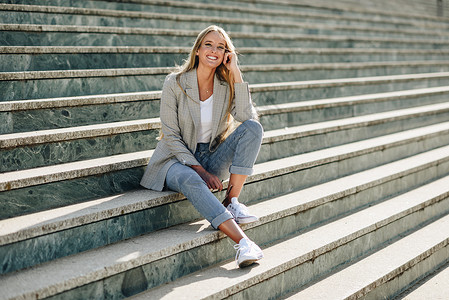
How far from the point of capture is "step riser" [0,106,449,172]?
9.37ft

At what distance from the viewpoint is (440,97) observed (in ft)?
20.4

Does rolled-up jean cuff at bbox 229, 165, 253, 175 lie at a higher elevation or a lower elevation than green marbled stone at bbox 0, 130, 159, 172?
lower

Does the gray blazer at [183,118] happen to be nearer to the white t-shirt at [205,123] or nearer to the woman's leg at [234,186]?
the white t-shirt at [205,123]

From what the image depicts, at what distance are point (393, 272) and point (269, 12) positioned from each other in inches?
171

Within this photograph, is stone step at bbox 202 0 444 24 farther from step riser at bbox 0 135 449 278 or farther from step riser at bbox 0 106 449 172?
step riser at bbox 0 135 449 278

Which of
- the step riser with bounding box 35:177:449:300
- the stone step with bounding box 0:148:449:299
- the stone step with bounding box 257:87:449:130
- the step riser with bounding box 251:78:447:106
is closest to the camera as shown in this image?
the stone step with bounding box 0:148:449:299

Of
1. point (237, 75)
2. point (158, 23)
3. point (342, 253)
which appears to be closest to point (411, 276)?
point (342, 253)

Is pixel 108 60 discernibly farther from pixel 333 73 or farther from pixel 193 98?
pixel 333 73

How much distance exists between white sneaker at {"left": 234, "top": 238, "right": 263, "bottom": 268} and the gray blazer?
1.92 feet

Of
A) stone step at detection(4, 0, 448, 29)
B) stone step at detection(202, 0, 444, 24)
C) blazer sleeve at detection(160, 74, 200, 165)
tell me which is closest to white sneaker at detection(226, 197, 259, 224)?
blazer sleeve at detection(160, 74, 200, 165)

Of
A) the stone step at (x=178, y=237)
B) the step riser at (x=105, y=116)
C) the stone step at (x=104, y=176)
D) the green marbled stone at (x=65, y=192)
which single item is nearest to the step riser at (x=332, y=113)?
the step riser at (x=105, y=116)

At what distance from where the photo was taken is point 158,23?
199 inches

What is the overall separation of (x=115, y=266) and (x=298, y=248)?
117 centimetres

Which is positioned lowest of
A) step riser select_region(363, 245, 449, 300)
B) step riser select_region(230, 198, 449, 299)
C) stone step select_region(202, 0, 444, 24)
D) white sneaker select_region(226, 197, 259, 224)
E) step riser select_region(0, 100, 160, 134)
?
step riser select_region(363, 245, 449, 300)
